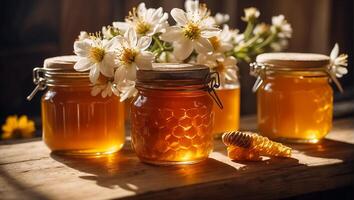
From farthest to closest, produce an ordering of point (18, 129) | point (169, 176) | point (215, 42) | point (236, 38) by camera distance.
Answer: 1. point (18, 129)
2. point (236, 38)
3. point (215, 42)
4. point (169, 176)

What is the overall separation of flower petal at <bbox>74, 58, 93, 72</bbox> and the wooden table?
0.18 meters

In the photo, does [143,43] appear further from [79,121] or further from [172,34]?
[79,121]

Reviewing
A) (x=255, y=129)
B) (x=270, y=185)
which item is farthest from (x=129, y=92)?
(x=255, y=129)

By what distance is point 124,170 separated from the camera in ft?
3.65

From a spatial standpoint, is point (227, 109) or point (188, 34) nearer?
point (188, 34)

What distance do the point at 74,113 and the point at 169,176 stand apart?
0.24 meters

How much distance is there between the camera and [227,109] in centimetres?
137

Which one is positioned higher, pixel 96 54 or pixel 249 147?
pixel 96 54

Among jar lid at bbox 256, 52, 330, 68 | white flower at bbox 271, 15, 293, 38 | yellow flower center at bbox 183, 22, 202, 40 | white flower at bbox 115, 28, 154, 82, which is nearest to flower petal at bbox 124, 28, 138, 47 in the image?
white flower at bbox 115, 28, 154, 82

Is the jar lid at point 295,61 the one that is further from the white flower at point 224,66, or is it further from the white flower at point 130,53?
the white flower at point 130,53

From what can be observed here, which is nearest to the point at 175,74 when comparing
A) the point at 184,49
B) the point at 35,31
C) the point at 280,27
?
the point at 184,49

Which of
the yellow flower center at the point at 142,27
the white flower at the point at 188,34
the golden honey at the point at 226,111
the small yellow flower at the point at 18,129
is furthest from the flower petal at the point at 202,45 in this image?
the small yellow flower at the point at 18,129

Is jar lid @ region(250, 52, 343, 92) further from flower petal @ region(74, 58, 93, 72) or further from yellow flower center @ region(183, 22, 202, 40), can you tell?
flower petal @ region(74, 58, 93, 72)

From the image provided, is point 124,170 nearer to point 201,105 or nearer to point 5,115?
point 201,105
